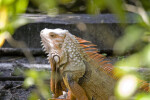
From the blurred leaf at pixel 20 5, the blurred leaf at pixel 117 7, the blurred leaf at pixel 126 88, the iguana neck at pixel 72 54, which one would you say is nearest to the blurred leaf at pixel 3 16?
the blurred leaf at pixel 20 5

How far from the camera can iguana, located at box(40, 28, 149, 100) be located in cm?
299

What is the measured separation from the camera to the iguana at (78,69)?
299 cm

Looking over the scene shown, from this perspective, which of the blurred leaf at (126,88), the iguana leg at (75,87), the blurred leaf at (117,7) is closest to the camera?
the blurred leaf at (117,7)

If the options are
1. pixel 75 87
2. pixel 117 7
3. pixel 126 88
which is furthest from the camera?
pixel 75 87

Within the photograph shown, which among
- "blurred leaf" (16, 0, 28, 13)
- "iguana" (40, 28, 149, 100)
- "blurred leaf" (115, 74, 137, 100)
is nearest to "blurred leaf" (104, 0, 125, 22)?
"blurred leaf" (115, 74, 137, 100)

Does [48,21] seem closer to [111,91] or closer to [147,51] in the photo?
[111,91]

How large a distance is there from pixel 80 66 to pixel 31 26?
3.44m

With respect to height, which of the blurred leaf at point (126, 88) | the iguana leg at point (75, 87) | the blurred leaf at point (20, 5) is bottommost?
the iguana leg at point (75, 87)

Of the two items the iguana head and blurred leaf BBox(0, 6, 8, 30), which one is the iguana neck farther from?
blurred leaf BBox(0, 6, 8, 30)

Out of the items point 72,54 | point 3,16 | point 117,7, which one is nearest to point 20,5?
point 3,16

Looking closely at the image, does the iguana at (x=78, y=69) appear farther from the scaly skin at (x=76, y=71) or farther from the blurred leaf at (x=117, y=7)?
the blurred leaf at (x=117, y=7)

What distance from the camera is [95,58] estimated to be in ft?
10.3

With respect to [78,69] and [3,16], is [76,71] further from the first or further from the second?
[3,16]

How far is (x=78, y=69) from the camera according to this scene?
298 cm
